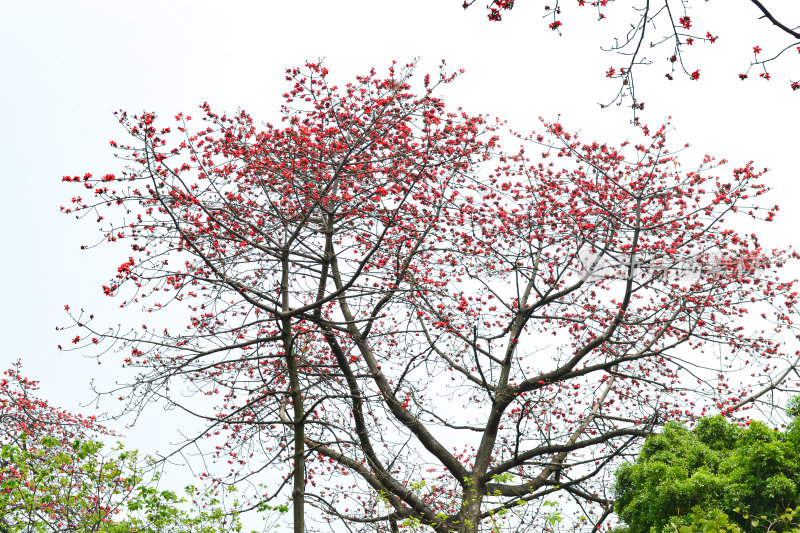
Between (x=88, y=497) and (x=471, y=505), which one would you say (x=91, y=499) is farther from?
(x=471, y=505)

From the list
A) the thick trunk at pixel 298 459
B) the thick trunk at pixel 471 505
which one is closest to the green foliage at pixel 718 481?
the thick trunk at pixel 471 505

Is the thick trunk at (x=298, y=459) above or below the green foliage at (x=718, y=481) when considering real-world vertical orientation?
above

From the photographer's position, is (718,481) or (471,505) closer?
(718,481)

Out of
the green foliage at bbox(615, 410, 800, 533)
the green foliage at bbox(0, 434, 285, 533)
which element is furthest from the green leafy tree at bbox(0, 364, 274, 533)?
the green foliage at bbox(615, 410, 800, 533)

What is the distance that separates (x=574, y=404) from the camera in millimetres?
11445

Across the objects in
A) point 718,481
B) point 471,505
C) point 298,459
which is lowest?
point 718,481

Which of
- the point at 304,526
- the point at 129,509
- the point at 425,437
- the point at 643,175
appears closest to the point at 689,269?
Result: the point at 643,175

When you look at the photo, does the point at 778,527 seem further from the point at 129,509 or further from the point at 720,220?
the point at 129,509

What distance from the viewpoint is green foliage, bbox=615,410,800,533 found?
7070 mm

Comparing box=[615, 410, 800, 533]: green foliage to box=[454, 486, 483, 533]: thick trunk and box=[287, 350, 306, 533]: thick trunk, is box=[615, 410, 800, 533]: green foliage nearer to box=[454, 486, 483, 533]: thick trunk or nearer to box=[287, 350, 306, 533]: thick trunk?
box=[454, 486, 483, 533]: thick trunk

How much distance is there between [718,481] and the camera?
7273mm

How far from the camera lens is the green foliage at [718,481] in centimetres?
707

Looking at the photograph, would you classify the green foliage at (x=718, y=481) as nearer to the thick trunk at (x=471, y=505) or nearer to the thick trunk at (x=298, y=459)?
the thick trunk at (x=471, y=505)

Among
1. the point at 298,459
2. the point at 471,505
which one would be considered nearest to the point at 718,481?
the point at 471,505
